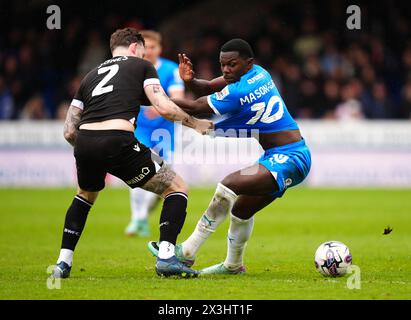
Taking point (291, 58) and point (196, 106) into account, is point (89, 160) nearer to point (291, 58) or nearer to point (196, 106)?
point (196, 106)

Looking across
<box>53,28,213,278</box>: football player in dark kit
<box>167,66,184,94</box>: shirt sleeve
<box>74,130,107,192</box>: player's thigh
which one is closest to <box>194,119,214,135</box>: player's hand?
<box>53,28,213,278</box>: football player in dark kit

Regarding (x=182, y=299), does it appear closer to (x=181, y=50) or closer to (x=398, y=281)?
(x=398, y=281)

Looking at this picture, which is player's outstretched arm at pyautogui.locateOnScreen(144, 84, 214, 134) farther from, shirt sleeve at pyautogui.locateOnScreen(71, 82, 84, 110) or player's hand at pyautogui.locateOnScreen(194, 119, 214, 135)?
shirt sleeve at pyautogui.locateOnScreen(71, 82, 84, 110)

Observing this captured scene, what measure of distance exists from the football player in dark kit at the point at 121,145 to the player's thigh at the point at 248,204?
0.62 m

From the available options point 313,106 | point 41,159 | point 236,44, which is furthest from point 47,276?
point 313,106

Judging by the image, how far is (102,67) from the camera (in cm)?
819

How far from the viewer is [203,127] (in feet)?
27.0

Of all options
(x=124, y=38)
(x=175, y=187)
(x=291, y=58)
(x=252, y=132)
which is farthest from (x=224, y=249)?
(x=291, y=58)

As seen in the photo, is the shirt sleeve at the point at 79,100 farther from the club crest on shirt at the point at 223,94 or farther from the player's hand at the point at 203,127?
the club crest on shirt at the point at 223,94

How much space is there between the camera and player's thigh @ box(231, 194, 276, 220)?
27.5 ft

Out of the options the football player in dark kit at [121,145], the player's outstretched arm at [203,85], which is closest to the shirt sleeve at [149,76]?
the football player in dark kit at [121,145]

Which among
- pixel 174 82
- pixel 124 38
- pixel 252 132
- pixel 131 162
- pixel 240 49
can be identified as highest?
pixel 174 82

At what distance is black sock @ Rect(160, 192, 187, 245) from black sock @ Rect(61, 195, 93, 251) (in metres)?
0.79

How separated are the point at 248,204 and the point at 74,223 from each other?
5.56 feet
